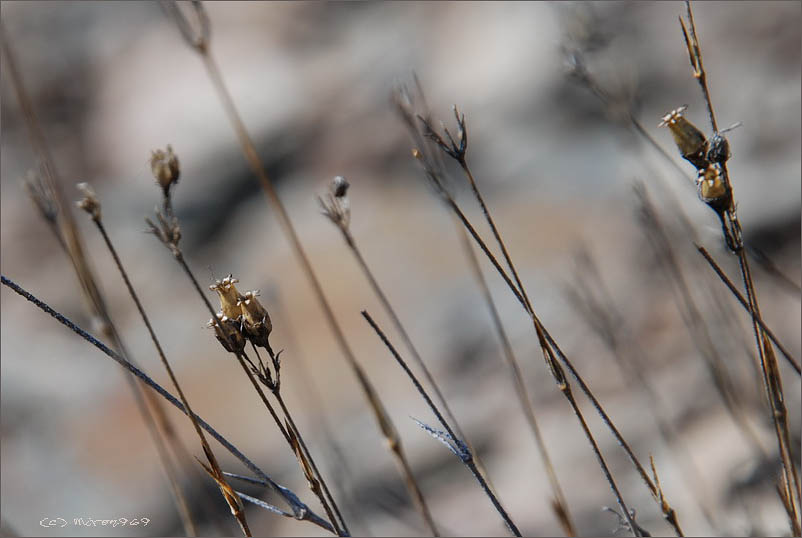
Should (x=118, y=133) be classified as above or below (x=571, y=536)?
above

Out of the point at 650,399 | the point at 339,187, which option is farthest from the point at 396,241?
the point at 339,187

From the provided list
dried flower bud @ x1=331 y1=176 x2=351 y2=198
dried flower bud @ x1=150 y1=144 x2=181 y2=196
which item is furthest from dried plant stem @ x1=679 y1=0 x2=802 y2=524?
dried flower bud @ x1=150 y1=144 x2=181 y2=196

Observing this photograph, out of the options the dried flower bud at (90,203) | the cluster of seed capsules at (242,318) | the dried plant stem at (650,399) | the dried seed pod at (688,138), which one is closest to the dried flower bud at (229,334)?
the cluster of seed capsules at (242,318)

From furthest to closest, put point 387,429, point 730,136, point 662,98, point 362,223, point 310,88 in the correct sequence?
point 310,88, point 362,223, point 662,98, point 730,136, point 387,429

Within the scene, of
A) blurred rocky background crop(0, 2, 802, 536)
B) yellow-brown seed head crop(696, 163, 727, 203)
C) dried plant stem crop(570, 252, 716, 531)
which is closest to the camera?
yellow-brown seed head crop(696, 163, 727, 203)

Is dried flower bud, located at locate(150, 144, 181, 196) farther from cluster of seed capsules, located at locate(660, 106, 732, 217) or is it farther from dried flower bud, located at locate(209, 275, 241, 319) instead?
cluster of seed capsules, located at locate(660, 106, 732, 217)

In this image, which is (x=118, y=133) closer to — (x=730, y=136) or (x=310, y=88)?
(x=310, y=88)

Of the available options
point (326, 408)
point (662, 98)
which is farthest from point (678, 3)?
point (326, 408)

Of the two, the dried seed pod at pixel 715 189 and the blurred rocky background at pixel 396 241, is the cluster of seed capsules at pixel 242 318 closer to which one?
the dried seed pod at pixel 715 189
